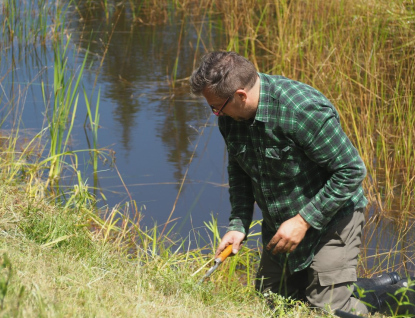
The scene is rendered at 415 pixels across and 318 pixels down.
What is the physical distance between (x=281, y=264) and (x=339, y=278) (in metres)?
0.31

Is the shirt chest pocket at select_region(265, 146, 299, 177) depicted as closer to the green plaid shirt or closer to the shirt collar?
→ the green plaid shirt

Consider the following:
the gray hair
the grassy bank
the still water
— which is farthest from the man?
the still water

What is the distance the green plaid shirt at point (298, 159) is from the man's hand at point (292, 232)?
4 cm

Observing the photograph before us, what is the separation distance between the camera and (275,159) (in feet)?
9.48

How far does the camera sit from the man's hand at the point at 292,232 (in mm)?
2883

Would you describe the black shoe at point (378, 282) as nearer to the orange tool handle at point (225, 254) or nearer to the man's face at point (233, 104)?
the orange tool handle at point (225, 254)

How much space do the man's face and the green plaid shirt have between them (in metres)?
0.06

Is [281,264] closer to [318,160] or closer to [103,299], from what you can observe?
[318,160]

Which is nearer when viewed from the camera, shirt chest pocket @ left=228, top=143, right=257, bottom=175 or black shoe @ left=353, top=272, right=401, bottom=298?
shirt chest pocket @ left=228, top=143, right=257, bottom=175

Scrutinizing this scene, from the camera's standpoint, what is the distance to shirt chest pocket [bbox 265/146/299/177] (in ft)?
9.44

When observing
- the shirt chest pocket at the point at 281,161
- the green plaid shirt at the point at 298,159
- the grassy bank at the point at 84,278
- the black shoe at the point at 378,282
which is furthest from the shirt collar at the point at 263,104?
the black shoe at the point at 378,282

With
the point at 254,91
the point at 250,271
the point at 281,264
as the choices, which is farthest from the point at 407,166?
Answer: the point at 254,91

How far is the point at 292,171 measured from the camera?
9.56 feet

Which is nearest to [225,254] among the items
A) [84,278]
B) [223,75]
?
[84,278]
